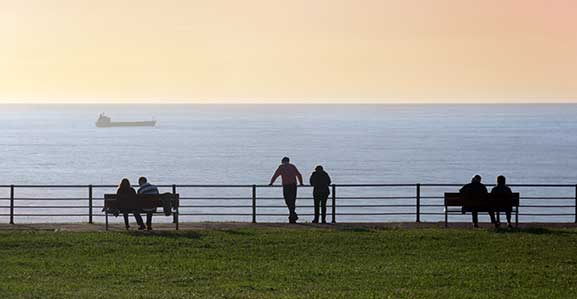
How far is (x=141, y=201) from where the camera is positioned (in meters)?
26.9

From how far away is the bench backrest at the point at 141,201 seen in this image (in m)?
26.8

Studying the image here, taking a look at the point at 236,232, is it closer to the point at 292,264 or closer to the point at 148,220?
the point at 148,220

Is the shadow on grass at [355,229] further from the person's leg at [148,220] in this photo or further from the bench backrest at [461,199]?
the person's leg at [148,220]

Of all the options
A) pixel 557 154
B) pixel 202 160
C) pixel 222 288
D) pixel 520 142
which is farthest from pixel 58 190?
pixel 520 142

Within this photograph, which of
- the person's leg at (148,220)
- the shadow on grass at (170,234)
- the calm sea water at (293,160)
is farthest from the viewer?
the calm sea water at (293,160)

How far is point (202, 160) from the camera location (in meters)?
125

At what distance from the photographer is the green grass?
17.8 metres

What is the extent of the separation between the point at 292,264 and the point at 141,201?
6.79 meters

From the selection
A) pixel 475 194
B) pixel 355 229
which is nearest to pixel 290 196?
pixel 355 229

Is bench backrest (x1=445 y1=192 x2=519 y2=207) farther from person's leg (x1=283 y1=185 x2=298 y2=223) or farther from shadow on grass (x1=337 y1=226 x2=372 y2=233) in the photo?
person's leg (x1=283 y1=185 x2=298 y2=223)

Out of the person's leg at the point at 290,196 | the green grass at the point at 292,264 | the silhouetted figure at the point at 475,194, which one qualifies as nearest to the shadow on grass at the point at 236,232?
the green grass at the point at 292,264

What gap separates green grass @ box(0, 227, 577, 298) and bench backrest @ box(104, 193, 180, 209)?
1073mm

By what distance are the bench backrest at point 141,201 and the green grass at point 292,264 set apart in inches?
42.2

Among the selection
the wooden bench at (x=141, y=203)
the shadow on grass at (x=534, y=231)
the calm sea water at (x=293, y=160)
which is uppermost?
the calm sea water at (x=293, y=160)
